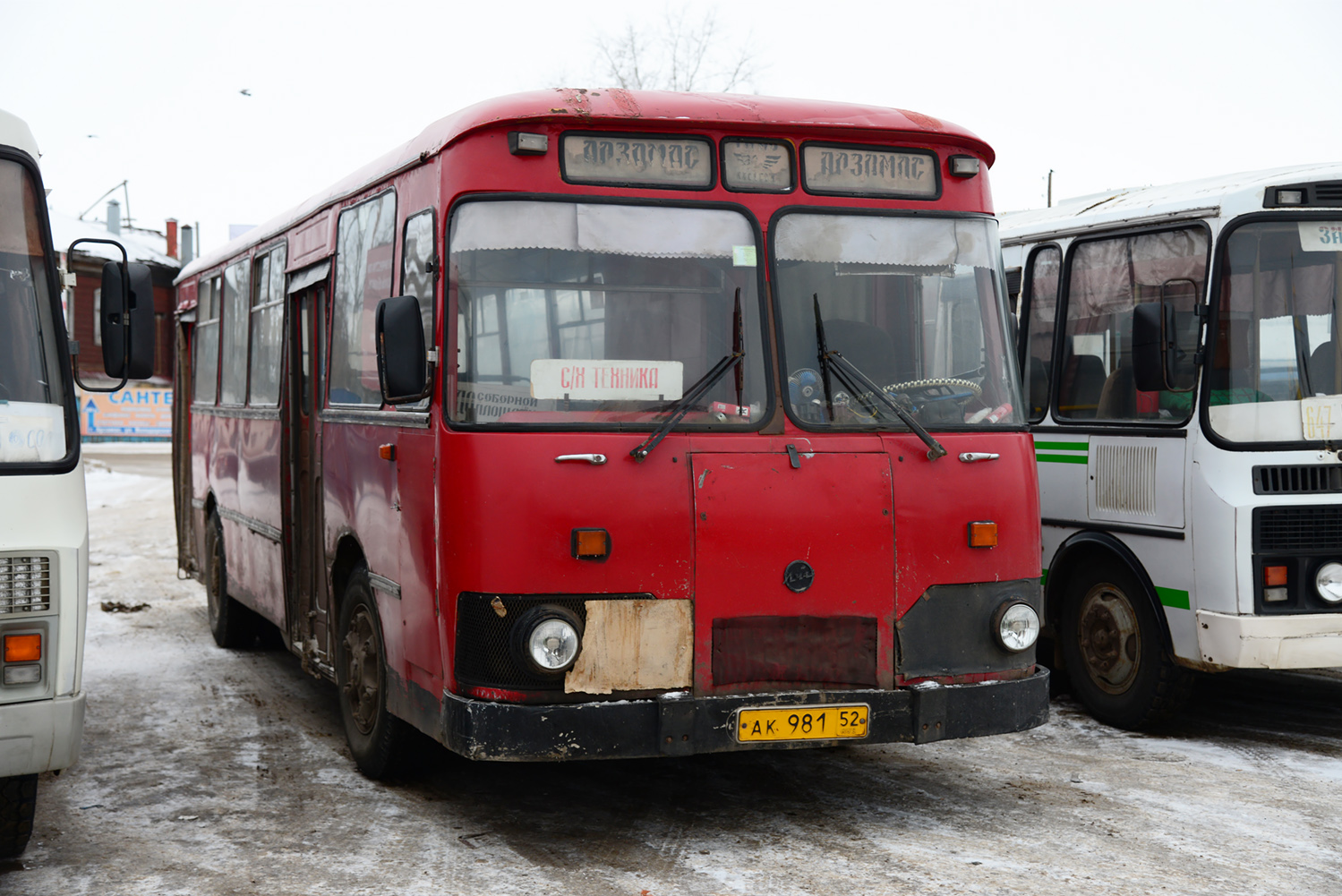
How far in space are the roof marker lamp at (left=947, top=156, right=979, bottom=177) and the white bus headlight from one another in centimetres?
183

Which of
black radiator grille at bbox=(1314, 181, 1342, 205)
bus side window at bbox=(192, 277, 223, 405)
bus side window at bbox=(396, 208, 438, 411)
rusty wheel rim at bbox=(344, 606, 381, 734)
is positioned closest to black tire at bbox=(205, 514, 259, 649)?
bus side window at bbox=(192, 277, 223, 405)

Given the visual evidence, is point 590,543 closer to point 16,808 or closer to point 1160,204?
point 16,808

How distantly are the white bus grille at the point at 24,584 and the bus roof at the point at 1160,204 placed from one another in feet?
19.0

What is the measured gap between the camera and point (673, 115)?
562 centimetres

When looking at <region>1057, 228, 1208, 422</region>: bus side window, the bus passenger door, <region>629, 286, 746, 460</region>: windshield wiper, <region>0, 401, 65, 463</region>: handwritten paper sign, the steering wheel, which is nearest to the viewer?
<region>0, 401, 65, 463</region>: handwritten paper sign

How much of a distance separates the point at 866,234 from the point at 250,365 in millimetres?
4999

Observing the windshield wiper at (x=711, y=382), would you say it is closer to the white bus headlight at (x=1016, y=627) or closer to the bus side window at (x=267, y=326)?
the white bus headlight at (x=1016, y=627)

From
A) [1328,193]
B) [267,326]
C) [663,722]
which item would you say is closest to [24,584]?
[663,722]

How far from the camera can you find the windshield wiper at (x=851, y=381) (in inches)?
223

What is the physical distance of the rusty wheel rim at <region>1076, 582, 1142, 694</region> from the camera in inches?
307

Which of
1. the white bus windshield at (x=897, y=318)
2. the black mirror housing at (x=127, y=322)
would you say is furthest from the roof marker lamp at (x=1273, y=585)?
the black mirror housing at (x=127, y=322)

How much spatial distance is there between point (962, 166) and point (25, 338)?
3.75m

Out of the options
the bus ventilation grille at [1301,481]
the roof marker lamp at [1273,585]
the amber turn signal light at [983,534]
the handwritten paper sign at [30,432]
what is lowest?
the roof marker lamp at [1273,585]

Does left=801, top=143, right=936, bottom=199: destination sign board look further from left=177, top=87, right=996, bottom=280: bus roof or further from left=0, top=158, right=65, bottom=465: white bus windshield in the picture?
left=0, top=158, right=65, bottom=465: white bus windshield
